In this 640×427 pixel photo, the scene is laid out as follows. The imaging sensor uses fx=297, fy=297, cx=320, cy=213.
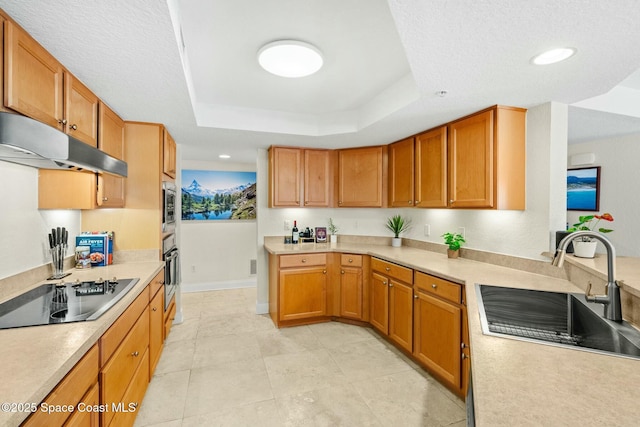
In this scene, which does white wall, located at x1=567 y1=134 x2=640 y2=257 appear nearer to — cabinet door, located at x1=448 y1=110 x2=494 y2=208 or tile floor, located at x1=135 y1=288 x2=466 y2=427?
cabinet door, located at x1=448 y1=110 x2=494 y2=208

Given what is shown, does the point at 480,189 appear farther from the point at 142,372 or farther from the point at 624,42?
the point at 142,372

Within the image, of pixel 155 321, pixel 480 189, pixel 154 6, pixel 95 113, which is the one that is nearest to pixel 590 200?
pixel 480 189

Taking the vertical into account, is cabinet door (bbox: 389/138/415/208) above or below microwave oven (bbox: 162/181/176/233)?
above

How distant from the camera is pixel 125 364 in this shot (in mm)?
1654

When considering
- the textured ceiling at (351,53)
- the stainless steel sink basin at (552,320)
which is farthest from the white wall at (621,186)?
the stainless steel sink basin at (552,320)

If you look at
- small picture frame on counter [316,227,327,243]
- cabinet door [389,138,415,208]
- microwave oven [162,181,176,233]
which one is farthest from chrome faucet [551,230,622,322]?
microwave oven [162,181,176,233]

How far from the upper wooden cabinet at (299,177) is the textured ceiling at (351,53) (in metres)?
0.79

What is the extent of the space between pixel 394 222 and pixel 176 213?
8.96 ft

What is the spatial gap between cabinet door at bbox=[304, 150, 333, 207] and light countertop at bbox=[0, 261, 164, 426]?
2.58m

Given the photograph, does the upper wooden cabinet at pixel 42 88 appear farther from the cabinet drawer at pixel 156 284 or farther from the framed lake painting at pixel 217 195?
the framed lake painting at pixel 217 195

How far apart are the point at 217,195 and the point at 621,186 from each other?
5273 millimetres

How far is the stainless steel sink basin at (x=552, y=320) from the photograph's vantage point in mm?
1201

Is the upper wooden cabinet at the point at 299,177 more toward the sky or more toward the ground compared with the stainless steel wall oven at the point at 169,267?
more toward the sky

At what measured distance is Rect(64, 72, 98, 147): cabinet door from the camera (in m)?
1.71
